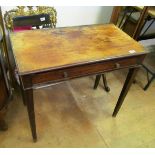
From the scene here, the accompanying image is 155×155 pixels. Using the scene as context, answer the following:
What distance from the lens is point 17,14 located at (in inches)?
56.2

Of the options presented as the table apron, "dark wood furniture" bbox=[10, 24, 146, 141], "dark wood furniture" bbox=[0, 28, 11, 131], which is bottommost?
"dark wood furniture" bbox=[0, 28, 11, 131]

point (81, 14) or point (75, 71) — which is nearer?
point (75, 71)

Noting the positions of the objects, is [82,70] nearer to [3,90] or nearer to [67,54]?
[67,54]

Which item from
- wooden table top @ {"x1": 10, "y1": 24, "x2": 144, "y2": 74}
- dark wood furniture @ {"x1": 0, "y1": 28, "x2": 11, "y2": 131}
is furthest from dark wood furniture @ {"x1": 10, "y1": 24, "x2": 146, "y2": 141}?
dark wood furniture @ {"x1": 0, "y1": 28, "x2": 11, "y2": 131}

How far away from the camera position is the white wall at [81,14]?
1.64 m

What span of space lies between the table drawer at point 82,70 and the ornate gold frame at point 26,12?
2.33 ft

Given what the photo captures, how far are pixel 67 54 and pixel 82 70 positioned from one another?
0.41 ft

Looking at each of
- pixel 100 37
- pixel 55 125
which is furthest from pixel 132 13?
pixel 55 125

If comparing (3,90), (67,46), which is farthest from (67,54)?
(3,90)

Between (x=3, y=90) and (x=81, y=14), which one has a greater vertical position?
(x=81, y=14)

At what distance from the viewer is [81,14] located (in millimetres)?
1728

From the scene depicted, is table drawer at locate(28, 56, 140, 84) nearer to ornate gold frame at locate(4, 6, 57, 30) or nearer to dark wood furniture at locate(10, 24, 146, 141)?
dark wood furniture at locate(10, 24, 146, 141)

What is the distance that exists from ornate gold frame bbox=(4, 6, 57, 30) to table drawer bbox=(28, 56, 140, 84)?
709mm

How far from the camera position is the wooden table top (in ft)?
3.19
